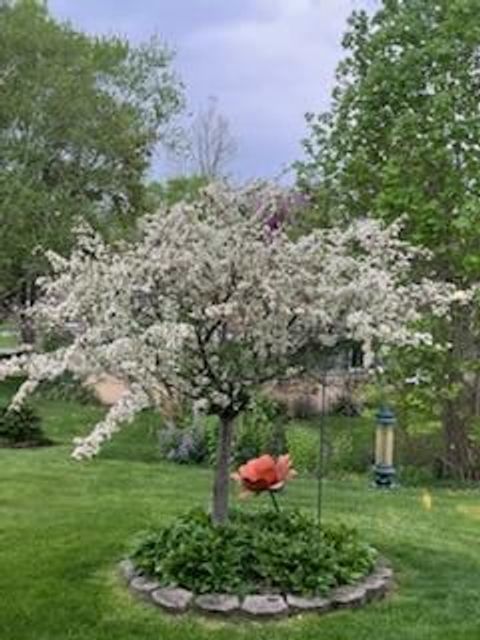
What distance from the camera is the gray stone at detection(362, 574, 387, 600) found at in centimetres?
442

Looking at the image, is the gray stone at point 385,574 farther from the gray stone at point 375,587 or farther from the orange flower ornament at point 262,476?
the orange flower ornament at point 262,476

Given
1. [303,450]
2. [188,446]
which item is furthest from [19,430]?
[303,450]

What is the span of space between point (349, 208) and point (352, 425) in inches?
114

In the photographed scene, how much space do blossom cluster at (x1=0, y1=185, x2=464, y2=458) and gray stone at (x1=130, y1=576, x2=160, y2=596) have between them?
0.80 m

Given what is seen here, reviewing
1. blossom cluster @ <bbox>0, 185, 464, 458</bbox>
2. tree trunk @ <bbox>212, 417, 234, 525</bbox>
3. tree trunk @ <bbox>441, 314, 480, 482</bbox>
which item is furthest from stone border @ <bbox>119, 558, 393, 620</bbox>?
tree trunk @ <bbox>441, 314, 480, 482</bbox>

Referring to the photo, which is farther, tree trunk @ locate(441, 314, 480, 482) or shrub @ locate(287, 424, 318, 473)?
tree trunk @ locate(441, 314, 480, 482)

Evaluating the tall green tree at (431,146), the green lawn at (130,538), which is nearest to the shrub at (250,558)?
the green lawn at (130,538)

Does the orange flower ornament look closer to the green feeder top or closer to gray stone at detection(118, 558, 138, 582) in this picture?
gray stone at detection(118, 558, 138, 582)

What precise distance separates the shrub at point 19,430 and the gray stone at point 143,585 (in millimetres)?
6381

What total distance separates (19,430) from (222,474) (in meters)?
6.48

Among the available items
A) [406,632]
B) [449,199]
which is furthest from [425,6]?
[406,632]

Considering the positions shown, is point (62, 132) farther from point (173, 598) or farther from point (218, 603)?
point (218, 603)

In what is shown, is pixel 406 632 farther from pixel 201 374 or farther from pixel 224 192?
pixel 224 192

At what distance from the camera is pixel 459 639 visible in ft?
13.0
